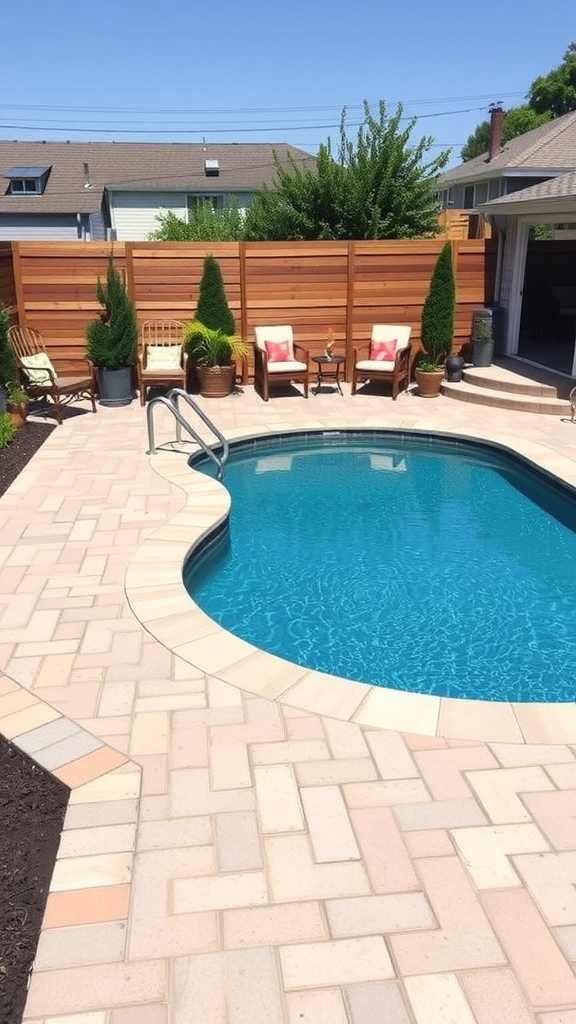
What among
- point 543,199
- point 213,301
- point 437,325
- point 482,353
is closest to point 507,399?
point 482,353

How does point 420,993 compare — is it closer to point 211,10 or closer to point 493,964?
point 493,964

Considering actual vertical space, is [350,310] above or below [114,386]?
above

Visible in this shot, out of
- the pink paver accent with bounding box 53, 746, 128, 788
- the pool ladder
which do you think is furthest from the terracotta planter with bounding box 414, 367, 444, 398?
the pink paver accent with bounding box 53, 746, 128, 788

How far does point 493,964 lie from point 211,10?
66.1 feet

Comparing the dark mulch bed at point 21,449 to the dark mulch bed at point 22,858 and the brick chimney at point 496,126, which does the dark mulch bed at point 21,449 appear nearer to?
the dark mulch bed at point 22,858

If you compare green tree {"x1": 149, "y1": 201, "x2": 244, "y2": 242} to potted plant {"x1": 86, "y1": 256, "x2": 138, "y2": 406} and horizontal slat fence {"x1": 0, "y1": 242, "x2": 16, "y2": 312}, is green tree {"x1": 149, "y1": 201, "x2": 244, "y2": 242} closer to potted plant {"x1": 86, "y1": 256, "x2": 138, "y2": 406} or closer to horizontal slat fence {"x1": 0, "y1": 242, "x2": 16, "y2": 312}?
potted plant {"x1": 86, "y1": 256, "x2": 138, "y2": 406}

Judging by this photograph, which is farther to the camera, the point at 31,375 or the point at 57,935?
the point at 31,375

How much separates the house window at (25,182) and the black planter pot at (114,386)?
817 inches

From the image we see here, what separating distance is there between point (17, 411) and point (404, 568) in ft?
18.1

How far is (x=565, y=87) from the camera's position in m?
46.8

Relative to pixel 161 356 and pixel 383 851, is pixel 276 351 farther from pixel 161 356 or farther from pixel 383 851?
pixel 383 851

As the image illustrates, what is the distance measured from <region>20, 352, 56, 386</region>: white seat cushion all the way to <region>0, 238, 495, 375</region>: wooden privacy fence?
129 cm

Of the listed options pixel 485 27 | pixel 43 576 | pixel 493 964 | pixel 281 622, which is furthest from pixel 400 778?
pixel 485 27

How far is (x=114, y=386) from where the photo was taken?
10.8 meters
